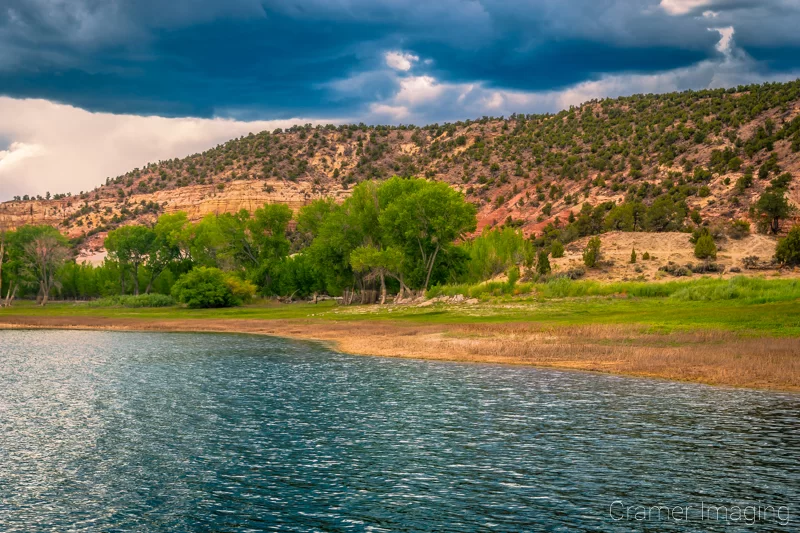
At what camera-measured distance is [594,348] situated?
41.8 meters

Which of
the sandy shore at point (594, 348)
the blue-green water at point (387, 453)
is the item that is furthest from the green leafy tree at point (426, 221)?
the blue-green water at point (387, 453)

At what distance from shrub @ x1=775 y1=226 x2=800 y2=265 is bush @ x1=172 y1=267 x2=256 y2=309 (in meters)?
70.4

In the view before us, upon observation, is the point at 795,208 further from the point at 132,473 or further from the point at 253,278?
the point at 132,473

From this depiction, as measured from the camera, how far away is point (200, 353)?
47969 millimetres

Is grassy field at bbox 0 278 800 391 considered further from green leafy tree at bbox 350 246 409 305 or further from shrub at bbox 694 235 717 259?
shrub at bbox 694 235 717 259

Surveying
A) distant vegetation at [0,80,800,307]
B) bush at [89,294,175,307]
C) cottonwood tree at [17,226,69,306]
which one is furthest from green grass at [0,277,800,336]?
cottonwood tree at [17,226,69,306]

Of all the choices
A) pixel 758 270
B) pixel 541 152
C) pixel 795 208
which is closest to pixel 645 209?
pixel 795 208

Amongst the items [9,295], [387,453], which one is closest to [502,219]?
[9,295]

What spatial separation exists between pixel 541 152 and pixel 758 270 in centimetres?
9103

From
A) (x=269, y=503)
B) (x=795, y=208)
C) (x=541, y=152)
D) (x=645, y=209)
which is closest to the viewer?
(x=269, y=503)

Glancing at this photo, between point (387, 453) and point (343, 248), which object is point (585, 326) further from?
point (343, 248)

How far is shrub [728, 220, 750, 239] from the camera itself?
9044cm

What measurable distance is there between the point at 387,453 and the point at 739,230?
83324mm

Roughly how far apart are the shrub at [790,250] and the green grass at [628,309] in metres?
13.2
